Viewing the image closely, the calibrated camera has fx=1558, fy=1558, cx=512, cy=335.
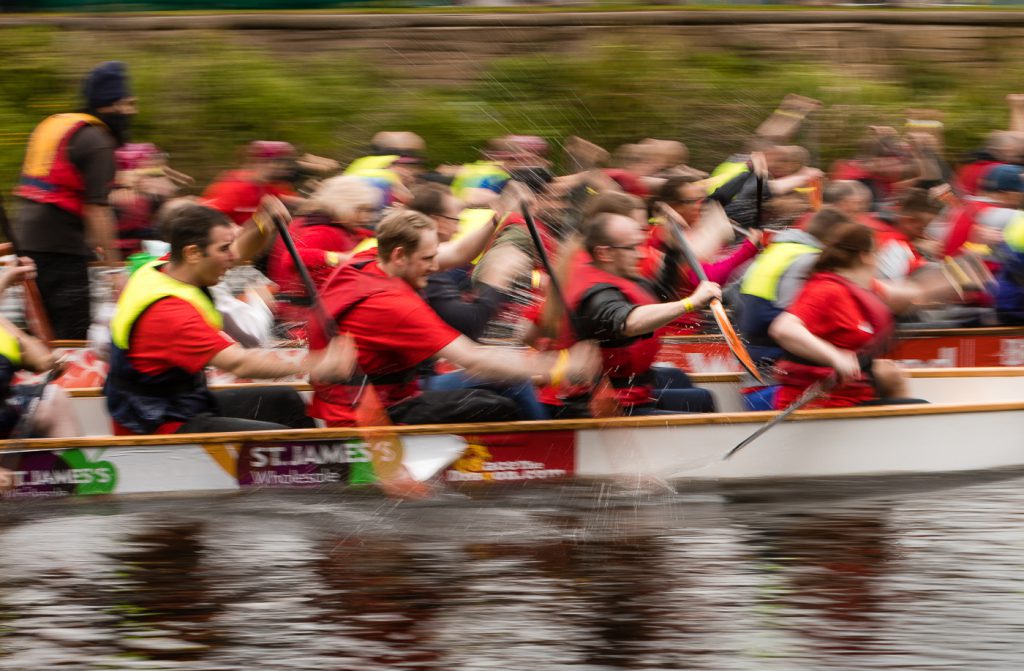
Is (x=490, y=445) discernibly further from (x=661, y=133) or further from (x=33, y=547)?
(x=661, y=133)

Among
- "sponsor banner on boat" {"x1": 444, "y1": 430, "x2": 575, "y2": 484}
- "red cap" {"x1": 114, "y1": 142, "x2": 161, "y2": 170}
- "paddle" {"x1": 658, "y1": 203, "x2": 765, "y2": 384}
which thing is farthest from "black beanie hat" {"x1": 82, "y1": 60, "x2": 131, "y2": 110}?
"sponsor banner on boat" {"x1": 444, "y1": 430, "x2": 575, "y2": 484}

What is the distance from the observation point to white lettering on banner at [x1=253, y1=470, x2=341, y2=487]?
7.11m

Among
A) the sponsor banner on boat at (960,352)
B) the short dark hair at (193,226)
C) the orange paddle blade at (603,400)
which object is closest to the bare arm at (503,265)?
the orange paddle blade at (603,400)

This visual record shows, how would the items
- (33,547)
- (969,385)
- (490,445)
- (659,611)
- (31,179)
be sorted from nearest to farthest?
(659,611) < (33,547) < (490,445) < (969,385) < (31,179)

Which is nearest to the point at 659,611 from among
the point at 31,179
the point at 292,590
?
the point at 292,590

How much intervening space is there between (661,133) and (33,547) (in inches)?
364

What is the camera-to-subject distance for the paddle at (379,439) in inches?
278

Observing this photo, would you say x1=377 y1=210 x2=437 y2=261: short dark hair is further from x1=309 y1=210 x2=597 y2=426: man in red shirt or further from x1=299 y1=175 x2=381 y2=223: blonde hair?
x1=299 y1=175 x2=381 y2=223: blonde hair

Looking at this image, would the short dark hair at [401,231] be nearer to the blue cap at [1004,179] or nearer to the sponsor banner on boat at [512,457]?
the sponsor banner on boat at [512,457]

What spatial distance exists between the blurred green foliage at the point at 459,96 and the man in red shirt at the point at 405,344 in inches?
281

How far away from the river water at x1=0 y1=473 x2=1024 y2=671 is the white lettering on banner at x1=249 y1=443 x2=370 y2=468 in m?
0.16

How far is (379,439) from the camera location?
7074 millimetres

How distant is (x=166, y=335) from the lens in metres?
6.77

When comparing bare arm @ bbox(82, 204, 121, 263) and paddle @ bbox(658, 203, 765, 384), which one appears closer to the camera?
paddle @ bbox(658, 203, 765, 384)
